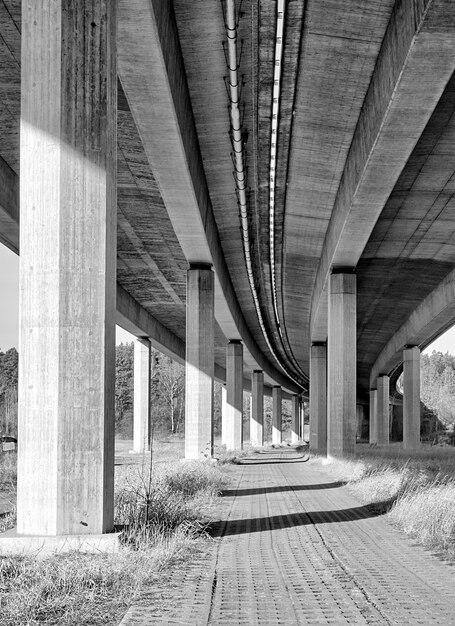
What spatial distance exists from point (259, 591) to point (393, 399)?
10818 centimetres

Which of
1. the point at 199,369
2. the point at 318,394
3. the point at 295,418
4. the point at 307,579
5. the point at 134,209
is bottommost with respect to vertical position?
the point at 295,418

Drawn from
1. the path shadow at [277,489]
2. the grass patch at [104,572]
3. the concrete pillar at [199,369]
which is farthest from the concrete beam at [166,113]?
the path shadow at [277,489]

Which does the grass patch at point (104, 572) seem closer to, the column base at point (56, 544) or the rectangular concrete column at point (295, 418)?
the column base at point (56, 544)

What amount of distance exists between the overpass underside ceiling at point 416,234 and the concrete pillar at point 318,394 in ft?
19.8

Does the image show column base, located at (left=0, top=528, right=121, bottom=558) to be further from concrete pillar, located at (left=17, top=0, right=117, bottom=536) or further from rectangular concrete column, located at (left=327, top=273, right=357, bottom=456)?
rectangular concrete column, located at (left=327, top=273, right=357, bottom=456)

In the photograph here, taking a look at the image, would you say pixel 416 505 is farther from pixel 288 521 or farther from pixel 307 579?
pixel 307 579

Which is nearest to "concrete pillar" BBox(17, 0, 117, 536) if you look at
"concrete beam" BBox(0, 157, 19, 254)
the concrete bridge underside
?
the concrete bridge underside

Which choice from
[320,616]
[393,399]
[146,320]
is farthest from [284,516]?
[393,399]

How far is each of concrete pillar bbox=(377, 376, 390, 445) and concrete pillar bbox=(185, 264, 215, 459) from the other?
46.2m

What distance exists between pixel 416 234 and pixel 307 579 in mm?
26036

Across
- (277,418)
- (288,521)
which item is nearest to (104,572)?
(288,521)

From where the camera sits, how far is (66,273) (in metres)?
10.3

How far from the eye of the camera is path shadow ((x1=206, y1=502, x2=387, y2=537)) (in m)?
12.9

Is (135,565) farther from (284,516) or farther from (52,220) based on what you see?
(284,516)
